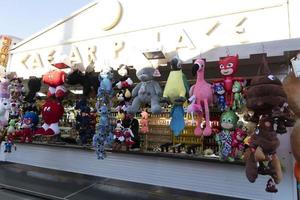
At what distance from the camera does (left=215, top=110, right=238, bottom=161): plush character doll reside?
402 cm

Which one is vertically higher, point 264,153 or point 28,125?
point 28,125

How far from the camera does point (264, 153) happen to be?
3.14 m

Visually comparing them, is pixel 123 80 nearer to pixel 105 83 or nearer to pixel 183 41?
pixel 105 83

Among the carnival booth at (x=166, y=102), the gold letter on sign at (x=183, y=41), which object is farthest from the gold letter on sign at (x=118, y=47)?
the gold letter on sign at (x=183, y=41)

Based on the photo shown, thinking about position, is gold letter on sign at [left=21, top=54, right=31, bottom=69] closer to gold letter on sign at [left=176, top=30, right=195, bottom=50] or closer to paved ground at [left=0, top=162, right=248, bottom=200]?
paved ground at [left=0, top=162, right=248, bottom=200]

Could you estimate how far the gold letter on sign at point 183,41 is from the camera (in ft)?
15.1

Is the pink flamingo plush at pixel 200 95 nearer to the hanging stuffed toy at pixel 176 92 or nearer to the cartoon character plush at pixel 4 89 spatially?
the hanging stuffed toy at pixel 176 92

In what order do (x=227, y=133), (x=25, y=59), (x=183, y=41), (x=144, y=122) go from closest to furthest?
(x=227, y=133) → (x=183, y=41) → (x=144, y=122) → (x=25, y=59)

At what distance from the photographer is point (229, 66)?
152 inches

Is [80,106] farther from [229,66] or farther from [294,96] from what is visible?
[294,96]

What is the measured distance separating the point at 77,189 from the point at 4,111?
1.98m

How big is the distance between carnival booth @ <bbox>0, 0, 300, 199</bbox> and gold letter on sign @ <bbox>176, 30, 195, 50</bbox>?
0.6 inches

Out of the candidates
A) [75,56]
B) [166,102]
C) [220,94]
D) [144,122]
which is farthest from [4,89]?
[220,94]

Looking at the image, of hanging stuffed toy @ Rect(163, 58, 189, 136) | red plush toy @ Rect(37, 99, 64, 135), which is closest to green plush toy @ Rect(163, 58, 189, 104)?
hanging stuffed toy @ Rect(163, 58, 189, 136)
